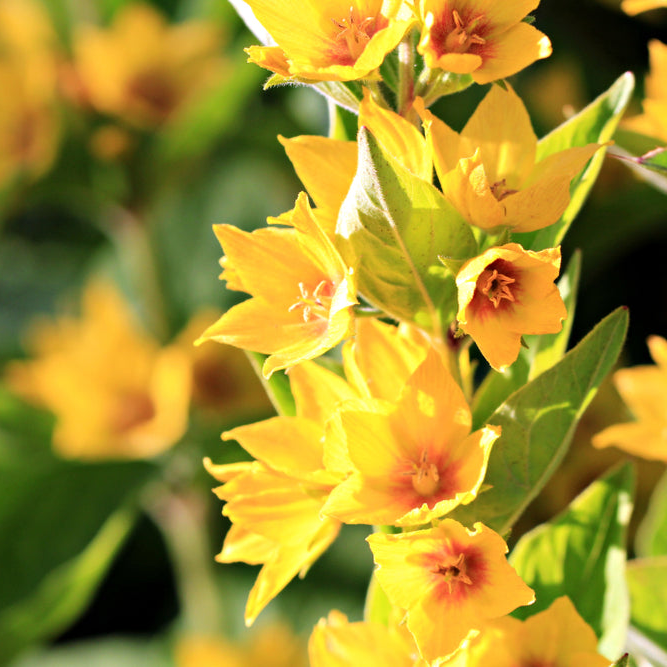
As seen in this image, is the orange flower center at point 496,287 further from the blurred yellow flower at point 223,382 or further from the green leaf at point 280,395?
the blurred yellow flower at point 223,382

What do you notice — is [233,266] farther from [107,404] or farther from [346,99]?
[107,404]

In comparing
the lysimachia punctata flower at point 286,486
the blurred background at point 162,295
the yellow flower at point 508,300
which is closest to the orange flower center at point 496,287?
the yellow flower at point 508,300

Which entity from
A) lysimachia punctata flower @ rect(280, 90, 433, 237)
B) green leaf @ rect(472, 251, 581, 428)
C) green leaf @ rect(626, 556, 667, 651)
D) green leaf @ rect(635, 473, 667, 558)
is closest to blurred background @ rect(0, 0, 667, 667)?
green leaf @ rect(635, 473, 667, 558)

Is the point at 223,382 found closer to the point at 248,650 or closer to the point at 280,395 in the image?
the point at 248,650

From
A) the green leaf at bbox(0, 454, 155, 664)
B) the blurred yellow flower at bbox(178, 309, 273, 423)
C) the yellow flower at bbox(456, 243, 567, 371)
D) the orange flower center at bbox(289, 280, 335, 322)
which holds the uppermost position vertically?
the yellow flower at bbox(456, 243, 567, 371)

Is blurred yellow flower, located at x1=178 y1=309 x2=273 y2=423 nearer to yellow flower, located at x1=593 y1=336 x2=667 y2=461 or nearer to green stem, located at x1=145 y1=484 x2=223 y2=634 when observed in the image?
green stem, located at x1=145 y1=484 x2=223 y2=634

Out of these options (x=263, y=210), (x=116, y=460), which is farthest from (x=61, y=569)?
(x=263, y=210)

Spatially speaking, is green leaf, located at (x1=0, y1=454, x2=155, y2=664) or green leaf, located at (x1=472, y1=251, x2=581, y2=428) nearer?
green leaf, located at (x1=472, y1=251, x2=581, y2=428)

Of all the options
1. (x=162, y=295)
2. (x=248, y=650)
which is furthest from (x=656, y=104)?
(x=248, y=650)
